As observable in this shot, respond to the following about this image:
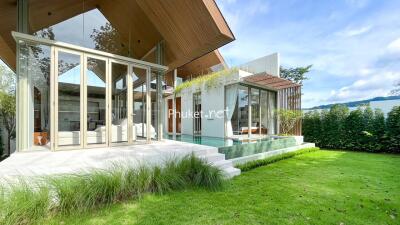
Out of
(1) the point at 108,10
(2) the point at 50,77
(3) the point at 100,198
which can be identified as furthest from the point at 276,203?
(1) the point at 108,10

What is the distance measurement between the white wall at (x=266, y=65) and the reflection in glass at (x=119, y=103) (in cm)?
647

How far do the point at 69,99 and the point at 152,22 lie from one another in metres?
3.68

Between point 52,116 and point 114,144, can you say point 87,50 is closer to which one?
point 52,116

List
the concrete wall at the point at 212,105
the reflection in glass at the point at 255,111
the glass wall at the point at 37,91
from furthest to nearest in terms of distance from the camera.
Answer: the reflection in glass at the point at 255,111, the concrete wall at the point at 212,105, the glass wall at the point at 37,91

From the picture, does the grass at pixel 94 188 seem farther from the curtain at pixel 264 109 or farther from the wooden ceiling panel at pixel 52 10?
the curtain at pixel 264 109

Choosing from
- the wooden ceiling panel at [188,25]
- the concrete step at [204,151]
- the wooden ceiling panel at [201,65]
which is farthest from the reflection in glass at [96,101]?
the wooden ceiling panel at [201,65]

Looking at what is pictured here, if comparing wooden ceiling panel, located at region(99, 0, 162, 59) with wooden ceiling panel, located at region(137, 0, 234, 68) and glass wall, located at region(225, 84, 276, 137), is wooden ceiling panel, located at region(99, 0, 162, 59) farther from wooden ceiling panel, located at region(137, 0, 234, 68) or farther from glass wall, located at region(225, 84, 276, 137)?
glass wall, located at region(225, 84, 276, 137)

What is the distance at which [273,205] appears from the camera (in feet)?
10.8

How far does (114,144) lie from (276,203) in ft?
15.2

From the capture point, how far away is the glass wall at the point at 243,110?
412 inches

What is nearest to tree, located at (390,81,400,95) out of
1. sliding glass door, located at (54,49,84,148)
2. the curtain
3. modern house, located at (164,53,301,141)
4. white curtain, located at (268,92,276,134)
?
modern house, located at (164,53,301,141)

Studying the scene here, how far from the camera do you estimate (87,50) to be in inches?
213

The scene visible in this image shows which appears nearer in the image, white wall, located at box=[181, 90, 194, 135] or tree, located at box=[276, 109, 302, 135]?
tree, located at box=[276, 109, 302, 135]

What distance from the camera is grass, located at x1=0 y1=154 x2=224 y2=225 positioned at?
2.52 m
